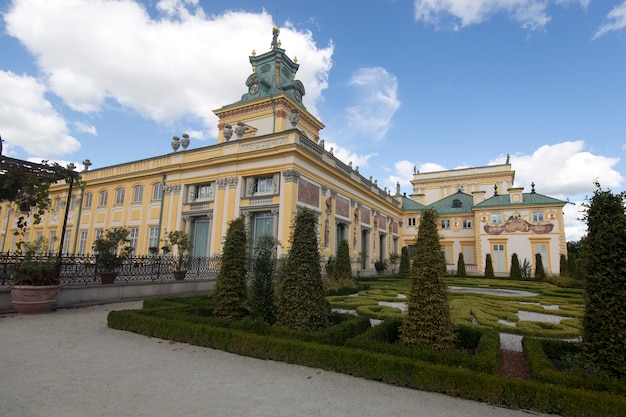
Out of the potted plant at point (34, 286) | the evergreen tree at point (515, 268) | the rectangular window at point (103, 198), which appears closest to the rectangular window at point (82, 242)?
the rectangular window at point (103, 198)

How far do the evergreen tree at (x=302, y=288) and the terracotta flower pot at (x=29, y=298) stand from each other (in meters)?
7.06

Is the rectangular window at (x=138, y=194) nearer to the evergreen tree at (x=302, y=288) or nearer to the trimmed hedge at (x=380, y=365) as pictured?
the trimmed hedge at (x=380, y=365)

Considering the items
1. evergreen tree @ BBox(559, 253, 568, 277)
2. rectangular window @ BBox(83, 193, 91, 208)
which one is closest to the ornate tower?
rectangular window @ BBox(83, 193, 91, 208)

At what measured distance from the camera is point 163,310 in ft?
27.4

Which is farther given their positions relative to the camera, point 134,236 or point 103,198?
point 103,198

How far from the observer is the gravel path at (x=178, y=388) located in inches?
153

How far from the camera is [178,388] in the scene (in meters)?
4.46

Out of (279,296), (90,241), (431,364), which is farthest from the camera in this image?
(90,241)

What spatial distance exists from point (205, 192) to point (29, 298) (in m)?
16.4

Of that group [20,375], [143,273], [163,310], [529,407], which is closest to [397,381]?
[529,407]

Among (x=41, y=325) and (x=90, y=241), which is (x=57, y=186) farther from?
(x=41, y=325)

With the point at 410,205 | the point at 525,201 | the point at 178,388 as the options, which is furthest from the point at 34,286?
the point at 410,205

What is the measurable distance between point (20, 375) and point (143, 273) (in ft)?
32.2

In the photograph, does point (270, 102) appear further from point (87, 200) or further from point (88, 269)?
point (88, 269)
